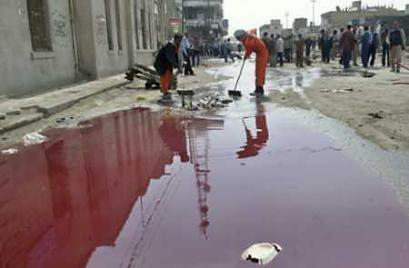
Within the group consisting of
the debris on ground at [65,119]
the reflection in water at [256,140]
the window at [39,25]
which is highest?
the window at [39,25]

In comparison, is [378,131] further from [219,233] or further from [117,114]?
[117,114]

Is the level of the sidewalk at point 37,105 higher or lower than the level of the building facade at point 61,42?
lower

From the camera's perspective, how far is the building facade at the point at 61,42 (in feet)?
38.7

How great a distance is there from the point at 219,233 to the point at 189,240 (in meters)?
0.24

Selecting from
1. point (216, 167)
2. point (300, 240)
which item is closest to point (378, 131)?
point (216, 167)

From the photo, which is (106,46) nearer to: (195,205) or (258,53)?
(258,53)

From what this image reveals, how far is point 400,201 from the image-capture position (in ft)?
13.5

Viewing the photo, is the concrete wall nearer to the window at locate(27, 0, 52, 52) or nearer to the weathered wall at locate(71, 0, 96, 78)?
the window at locate(27, 0, 52, 52)

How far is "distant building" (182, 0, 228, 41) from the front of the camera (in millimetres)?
80875

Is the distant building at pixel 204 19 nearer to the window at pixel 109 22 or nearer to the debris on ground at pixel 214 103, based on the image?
the window at pixel 109 22

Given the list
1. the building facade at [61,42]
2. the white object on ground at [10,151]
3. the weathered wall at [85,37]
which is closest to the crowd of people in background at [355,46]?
the building facade at [61,42]

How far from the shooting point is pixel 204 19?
3351 inches

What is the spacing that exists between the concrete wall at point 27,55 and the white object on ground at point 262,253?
940 centimetres

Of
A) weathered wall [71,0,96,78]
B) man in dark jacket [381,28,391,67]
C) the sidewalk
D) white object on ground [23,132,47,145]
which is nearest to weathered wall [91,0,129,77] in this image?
weathered wall [71,0,96,78]
